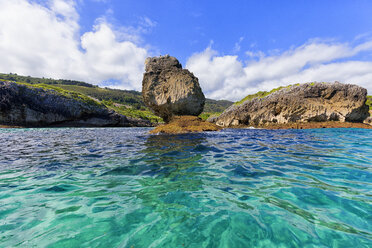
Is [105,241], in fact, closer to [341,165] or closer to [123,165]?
[123,165]

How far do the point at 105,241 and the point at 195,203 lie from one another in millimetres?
1290

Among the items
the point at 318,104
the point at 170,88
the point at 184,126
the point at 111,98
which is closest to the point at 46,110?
the point at 170,88

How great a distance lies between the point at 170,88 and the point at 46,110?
112 feet

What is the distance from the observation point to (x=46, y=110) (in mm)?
36438

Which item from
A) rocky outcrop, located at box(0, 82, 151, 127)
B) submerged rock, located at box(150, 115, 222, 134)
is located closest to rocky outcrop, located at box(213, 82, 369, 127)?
submerged rock, located at box(150, 115, 222, 134)

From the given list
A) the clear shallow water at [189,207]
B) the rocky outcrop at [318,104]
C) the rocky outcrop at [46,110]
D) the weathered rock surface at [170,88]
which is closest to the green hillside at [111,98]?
the rocky outcrop at [46,110]

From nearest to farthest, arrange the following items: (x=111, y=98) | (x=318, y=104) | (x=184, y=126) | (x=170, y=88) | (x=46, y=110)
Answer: (x=184, y=126) → (x=170, y=88) → (x=318, y=104) → (x=46, y=110) → (x=111, y=98)

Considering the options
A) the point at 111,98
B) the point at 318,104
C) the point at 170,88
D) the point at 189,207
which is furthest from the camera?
the point at 111,98

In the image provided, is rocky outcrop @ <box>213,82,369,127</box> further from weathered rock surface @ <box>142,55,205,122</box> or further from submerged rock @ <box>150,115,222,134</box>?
submerged rock @ <box>150,115,222,134</box>

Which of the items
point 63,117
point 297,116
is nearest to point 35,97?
point 63,117

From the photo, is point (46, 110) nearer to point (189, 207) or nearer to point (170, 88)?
point (170, 88)

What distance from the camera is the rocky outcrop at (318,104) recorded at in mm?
24312

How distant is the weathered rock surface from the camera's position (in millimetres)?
19156

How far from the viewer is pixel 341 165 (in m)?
4.24
